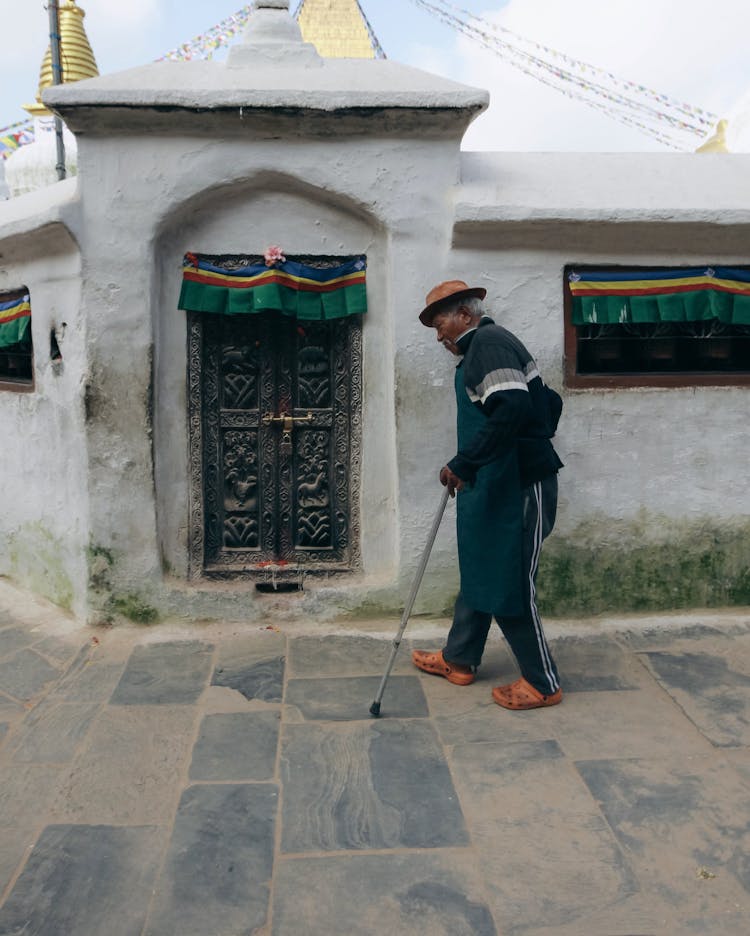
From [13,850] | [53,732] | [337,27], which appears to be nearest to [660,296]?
[53,732]

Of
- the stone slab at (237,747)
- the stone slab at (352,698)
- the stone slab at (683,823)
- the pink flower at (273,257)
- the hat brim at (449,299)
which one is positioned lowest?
the stone slab at (683,823)

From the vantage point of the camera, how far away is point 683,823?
2945 mm

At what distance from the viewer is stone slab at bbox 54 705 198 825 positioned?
120 inches

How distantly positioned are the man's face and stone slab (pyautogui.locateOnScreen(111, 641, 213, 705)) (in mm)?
Result: 2086

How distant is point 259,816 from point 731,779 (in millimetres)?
1851

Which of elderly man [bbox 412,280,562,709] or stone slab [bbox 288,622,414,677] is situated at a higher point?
elderly man [bbox 412,280,562,709]

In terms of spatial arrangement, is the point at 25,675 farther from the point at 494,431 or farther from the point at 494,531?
the point at 494,431

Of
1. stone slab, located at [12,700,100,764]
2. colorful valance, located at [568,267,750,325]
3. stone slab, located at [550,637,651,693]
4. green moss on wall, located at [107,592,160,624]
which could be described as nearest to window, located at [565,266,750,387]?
colorful valance, located at [568,267,750,325]

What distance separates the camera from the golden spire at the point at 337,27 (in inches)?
474

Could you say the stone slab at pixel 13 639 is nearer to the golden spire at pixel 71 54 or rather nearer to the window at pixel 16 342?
the window at pixel 16 342


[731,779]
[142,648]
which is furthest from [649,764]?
[142,648]

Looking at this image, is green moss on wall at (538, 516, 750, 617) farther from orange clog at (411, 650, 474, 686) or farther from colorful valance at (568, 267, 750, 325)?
colorful valance at (568, 267, 750, 325)

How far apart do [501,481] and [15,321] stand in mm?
3455

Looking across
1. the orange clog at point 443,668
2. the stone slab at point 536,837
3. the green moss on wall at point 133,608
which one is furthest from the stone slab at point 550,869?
the green moss on wall at point 133,608
